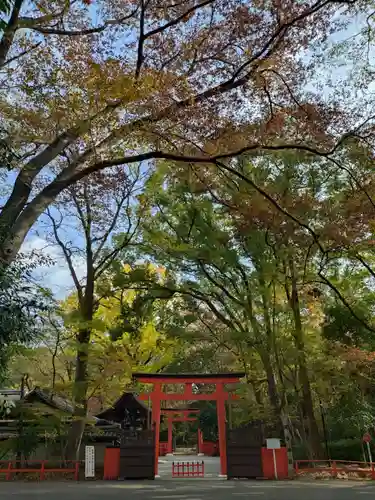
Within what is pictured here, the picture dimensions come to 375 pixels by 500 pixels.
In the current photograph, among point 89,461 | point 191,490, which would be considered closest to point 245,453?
point 191,490

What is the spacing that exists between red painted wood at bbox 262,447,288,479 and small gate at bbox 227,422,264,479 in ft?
0.43

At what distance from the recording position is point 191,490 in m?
10.2

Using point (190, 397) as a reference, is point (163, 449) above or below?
below

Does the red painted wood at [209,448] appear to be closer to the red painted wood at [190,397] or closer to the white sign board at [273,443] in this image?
the red painted wood at [190,397]

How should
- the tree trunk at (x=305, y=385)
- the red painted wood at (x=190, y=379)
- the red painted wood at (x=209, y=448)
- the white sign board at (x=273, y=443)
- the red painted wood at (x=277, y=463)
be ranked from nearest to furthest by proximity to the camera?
the white sign board at (x=273, y=443) → the red painted wood at (x=277, y=463) → the red painted wood at (x=190, y=379) → the tree trunk at (x=305, y=385) → the red painted wood at (x=209, y=448)

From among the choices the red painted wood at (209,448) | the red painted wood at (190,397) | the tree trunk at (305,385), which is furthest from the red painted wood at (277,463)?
the red painted wood at (209,448)

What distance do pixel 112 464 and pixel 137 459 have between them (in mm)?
698

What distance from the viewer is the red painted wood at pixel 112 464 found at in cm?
Answer: 1230

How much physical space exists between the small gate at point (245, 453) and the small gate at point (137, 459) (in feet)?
7.10

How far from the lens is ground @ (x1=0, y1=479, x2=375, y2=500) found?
8594 mm

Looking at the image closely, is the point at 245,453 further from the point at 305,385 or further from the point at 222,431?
the point at 305,385

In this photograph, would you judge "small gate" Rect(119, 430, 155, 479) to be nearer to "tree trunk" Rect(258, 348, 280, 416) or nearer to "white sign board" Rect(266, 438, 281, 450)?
"white sign board" Rect(266, 438, 281, 450)

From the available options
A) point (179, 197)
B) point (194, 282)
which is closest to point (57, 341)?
point (194, 282)

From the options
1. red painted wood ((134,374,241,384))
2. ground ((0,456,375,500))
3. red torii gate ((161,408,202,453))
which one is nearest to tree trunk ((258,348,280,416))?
red painted wood ((134,374,241,384))
